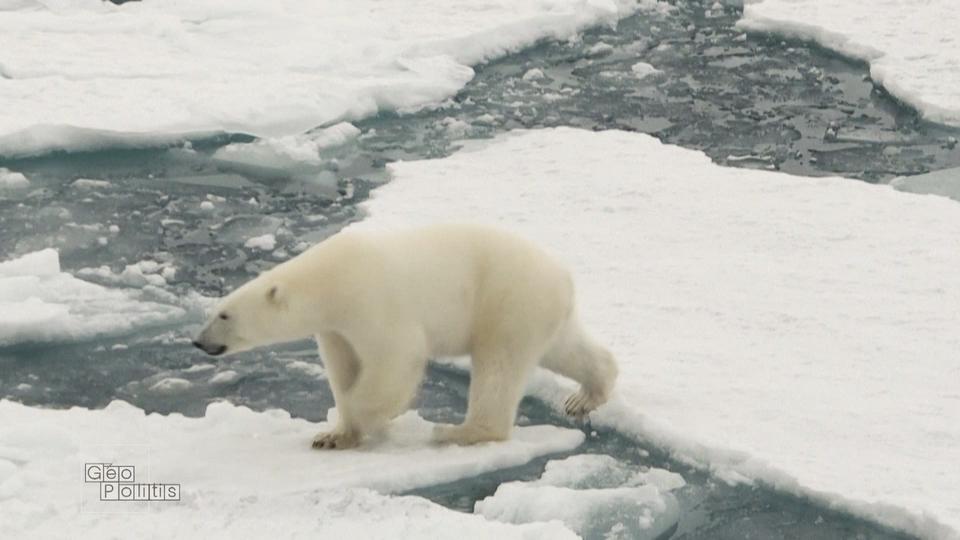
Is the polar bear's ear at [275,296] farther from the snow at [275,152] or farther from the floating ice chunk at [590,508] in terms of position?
the snow at [275,152]

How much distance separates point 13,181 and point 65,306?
6.15ft

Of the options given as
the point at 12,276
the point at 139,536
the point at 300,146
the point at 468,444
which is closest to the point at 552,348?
the point at 468,444

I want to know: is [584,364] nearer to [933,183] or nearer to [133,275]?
[133,275]

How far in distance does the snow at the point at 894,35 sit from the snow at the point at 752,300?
169cm

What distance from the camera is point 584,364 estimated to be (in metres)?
4.58

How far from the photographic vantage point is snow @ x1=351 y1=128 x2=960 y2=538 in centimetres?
425

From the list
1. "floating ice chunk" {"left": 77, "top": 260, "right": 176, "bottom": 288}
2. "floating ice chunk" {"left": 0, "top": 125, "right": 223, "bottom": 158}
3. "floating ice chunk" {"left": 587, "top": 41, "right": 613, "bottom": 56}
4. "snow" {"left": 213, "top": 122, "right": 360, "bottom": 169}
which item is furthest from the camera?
"floating ice chunk" {"left": 587, "top": 41, "right": 613, "bottom": 56}

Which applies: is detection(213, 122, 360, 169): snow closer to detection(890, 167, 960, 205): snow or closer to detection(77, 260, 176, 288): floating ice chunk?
detection(77, 260, 176, 288): floating ice chunk

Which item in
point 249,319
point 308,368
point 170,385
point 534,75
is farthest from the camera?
point 534,75

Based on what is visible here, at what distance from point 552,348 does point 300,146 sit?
3.44 metres

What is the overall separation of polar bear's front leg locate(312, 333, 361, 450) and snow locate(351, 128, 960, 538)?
81cm

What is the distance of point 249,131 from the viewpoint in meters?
7.81

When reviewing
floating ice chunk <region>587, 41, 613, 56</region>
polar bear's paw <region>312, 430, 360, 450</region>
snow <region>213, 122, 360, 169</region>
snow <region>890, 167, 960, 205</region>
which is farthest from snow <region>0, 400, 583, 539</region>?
floating ice chunk <region>587, 41, 613, 56</region>

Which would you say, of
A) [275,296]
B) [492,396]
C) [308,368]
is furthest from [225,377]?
[492,396]
